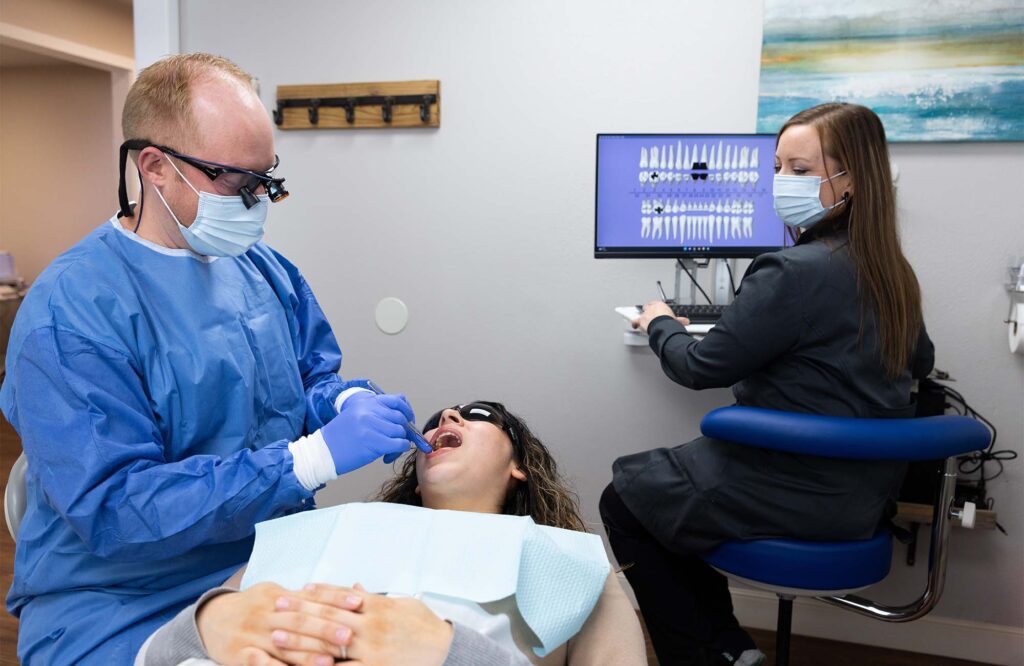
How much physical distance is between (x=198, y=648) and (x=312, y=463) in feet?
0.99

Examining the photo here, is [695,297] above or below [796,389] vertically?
above

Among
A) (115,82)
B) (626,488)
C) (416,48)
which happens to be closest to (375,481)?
(626,488)

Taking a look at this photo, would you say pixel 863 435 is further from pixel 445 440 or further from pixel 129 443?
pixel 129 443

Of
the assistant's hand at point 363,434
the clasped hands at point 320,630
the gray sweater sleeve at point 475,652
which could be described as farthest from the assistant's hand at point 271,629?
the assistant's hand at point 363,434

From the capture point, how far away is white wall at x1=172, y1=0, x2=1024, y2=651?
2117mm

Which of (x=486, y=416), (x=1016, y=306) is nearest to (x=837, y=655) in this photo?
(x=1016, y=306)

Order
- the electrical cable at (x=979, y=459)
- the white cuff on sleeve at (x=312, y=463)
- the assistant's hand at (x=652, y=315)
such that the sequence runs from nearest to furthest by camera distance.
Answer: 1. the white cuff on sleeve at (x=312, y=463)
2. the assistant's hand at (x=652, y=315)
3. the electrical cable at (x=979, y=459)

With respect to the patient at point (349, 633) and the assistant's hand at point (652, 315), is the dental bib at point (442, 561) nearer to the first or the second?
the patient at point (349, 633)

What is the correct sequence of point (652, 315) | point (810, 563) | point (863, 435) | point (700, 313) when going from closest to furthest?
point (863, 435) < point (810, 563) < point (652, 315) < point (700, 313)

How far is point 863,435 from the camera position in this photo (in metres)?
1.36

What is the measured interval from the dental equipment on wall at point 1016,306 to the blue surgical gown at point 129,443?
177 centimetres

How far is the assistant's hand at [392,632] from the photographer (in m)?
0.89

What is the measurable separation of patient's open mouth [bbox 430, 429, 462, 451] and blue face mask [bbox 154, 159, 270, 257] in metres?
0.45

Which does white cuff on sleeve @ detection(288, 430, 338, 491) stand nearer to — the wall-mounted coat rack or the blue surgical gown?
the blue surgical gown
